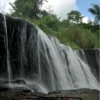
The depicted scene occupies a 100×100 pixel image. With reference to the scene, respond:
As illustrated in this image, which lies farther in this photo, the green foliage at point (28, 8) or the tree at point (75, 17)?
the tree at point (75, 17)

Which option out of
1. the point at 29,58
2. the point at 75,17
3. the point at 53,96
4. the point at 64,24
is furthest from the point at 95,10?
the point at 53,96

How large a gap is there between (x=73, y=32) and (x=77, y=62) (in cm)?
913

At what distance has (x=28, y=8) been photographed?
32469mm

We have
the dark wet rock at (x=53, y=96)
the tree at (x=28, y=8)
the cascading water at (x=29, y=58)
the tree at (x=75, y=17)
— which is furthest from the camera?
the tree at (x=75, y=17)

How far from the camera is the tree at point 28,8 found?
32562 millimetres

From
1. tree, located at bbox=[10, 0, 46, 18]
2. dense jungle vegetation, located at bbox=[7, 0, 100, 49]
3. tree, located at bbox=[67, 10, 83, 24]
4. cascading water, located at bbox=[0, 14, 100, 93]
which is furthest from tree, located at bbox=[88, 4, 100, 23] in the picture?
cascading water, located at bbox=[0, 14, 100, 93]

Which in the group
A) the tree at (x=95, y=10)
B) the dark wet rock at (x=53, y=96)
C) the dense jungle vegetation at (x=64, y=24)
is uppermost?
the tree at (x=95, y=10)

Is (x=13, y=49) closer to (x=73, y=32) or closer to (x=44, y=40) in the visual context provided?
(x=44, y=40)

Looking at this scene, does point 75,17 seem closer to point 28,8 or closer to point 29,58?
point 28,8

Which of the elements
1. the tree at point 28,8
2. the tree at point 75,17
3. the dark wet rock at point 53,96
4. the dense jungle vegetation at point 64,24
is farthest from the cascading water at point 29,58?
the tree at point 75,17

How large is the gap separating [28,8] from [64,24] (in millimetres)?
4499

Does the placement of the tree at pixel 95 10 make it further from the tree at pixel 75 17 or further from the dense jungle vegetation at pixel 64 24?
the tree at pixel 75 17

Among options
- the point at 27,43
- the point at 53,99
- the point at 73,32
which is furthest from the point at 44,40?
the point at 73,32

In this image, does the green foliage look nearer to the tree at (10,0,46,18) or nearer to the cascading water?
the tree at (10,0,46,18)
